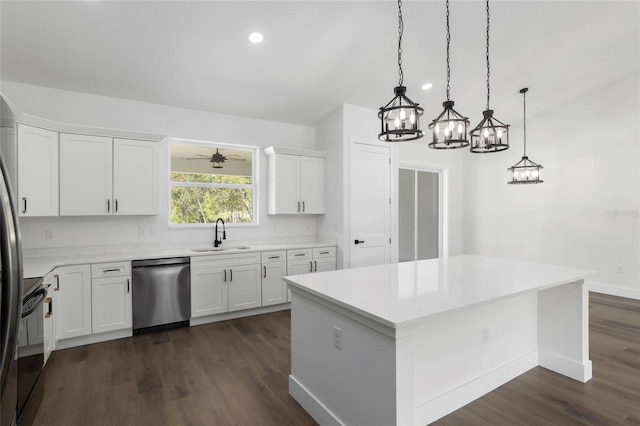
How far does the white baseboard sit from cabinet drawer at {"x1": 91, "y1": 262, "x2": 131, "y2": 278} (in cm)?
617

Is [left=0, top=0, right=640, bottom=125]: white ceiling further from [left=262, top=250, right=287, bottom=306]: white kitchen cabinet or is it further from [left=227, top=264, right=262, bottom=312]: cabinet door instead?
[left=227, top=264, right=262, bottom=312]: cabinet door

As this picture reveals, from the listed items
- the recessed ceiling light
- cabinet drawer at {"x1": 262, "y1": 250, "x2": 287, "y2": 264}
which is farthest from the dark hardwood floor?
the recessed ceiling light

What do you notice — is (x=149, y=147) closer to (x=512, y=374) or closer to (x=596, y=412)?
(x=512, y=374)

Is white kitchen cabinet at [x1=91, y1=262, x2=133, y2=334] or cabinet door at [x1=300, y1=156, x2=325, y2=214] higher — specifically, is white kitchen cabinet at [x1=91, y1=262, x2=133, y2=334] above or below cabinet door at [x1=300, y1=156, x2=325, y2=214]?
below

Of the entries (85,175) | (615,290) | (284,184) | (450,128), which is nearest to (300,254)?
(284,184)

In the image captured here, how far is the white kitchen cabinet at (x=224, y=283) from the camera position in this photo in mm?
3852

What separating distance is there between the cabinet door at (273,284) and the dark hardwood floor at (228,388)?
792 millimetres

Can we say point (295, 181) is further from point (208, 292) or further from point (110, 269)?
point (110, 269)

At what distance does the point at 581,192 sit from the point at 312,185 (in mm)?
4404

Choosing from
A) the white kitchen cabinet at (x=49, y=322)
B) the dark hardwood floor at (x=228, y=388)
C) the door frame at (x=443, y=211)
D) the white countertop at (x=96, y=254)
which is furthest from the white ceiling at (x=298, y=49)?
the dark hardwood floor at (x=228, y=388)

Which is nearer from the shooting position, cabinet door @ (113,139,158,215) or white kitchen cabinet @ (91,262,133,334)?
white kitchen cabinet @ (91,262,133,334)

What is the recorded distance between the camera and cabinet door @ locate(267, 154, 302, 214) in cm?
472

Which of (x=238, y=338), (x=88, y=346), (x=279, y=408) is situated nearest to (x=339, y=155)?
(x=238, y=338)

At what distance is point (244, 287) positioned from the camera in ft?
13.6
